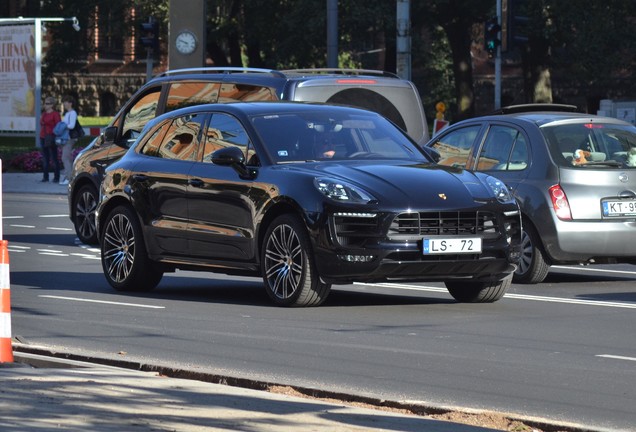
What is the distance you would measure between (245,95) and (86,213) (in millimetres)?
3891

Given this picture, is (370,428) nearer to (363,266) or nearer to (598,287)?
(363,266)

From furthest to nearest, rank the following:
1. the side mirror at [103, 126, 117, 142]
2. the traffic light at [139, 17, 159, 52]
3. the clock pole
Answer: the traffic light at [139, 17, 159, 52], the clock pole, the side mirror at [103, 126, 117, 142]

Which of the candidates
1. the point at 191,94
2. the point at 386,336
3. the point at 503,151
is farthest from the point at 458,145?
the point at 386,336

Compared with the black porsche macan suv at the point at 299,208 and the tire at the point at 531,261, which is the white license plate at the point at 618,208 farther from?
the black porsche macan suv at the point at 299,208

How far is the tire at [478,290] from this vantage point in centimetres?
1291

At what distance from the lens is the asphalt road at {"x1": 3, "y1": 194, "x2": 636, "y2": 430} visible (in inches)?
332

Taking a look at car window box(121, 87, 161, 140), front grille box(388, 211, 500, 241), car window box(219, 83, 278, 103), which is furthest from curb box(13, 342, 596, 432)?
car window box(121, 87, 161, 140)

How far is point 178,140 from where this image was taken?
555 inches

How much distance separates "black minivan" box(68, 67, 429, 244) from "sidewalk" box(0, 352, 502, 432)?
887 cm

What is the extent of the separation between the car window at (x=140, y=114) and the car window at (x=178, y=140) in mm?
4313

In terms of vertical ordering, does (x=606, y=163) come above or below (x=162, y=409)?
above

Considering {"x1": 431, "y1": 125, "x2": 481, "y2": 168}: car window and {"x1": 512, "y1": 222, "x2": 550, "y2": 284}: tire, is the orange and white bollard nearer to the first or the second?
{"x1": 512, "y1": 222, "x2": 550, "y2": 284}: tire

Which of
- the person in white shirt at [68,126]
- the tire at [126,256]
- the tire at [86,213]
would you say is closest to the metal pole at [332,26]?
the person in white shirt at [68,126]

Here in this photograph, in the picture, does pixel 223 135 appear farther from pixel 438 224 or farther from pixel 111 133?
pixel 111 133
